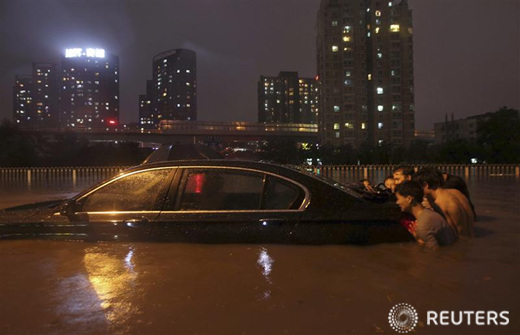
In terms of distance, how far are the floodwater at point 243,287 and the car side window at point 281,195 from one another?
1.43ft

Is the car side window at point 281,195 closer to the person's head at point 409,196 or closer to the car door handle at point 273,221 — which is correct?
the car door handle at point 273,221

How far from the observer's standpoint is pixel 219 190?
4.78m

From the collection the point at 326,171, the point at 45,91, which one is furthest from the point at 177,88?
the point at 326,171

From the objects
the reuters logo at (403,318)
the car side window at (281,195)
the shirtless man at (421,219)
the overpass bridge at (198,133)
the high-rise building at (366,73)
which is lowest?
the reuters logo at (403,318)

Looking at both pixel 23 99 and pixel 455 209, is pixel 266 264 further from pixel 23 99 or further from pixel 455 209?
pixel 23 99

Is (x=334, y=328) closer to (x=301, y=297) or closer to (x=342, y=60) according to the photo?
(x=301, y=297)

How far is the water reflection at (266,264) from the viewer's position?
352cm

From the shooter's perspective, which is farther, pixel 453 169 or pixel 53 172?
pixel 53 172

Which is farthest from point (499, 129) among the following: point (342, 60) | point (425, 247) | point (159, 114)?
point (159, 114)

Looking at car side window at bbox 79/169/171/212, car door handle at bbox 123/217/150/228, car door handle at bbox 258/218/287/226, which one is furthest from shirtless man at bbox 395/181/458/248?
car door handle at bbox 123/217/150/228

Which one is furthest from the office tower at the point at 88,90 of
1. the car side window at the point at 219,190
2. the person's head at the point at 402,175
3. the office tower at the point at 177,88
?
the car side window at the point at 219,190

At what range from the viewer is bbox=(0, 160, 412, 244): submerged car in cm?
448

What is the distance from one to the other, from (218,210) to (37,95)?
212m

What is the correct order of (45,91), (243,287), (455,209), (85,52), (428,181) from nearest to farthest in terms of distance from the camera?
(243,287) < (455,209) < (428,181) < (85,52) < (45,91)
